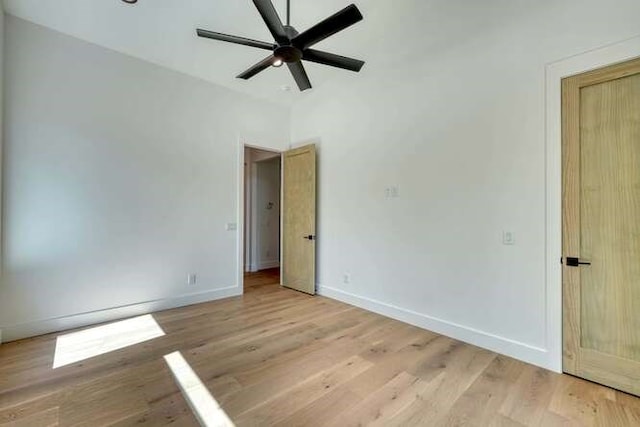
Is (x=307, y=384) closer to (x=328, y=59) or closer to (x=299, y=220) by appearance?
(x=328, y=59)

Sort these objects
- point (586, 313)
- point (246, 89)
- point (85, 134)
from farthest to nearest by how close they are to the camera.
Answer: point (246, 89) → point (85, 134) → point (586, 313)

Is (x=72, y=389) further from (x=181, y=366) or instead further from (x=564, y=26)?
(x=564, y=26)

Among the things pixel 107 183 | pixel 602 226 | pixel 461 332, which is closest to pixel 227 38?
pixel 107 183

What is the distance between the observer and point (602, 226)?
217 cm

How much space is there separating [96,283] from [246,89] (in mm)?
3215

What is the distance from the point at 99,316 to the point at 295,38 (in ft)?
11.7

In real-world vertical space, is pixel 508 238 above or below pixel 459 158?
below

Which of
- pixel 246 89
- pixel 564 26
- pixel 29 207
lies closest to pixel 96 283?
pixel 29 207

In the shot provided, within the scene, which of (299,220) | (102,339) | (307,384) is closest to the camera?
(307,384)

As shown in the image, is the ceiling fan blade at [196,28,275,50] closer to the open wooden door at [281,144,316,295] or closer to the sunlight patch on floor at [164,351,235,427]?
the open wooden door at [281,144,316,295]

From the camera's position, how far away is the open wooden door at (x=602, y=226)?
2051 mm

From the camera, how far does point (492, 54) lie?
2697mm

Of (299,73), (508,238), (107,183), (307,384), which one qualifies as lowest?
(307,384)

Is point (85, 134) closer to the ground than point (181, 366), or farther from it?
farther from it
